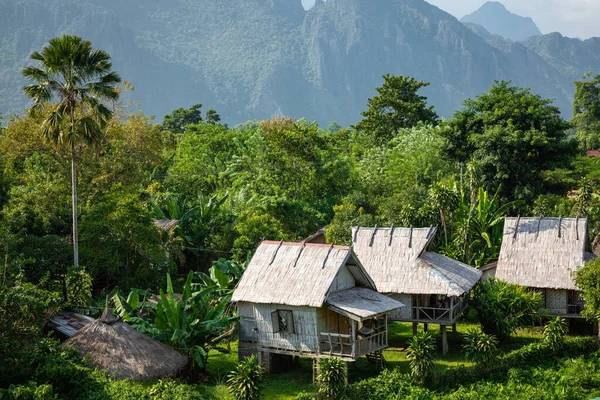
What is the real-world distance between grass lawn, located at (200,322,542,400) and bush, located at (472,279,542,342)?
65 centimetres

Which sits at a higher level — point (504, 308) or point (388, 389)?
point (504, 308)

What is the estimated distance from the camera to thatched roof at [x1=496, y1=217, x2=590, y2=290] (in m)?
25.3

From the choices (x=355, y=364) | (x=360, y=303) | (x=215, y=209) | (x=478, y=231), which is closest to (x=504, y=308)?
(x=355, y=364)

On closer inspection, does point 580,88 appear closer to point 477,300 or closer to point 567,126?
point 567,126

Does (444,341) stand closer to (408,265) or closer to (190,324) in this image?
(408,265)

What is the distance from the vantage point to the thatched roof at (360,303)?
20266mm

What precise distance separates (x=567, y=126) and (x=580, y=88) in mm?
28788

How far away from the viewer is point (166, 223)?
32.8 m

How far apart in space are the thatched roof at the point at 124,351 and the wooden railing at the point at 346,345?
3930 millimetres

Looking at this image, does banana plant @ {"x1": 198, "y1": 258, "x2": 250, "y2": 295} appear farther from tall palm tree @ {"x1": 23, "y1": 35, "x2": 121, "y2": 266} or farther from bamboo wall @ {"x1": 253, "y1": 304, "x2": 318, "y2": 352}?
tall palm tree @ {"x1": 23, "y1": 35, "x2": 121, "y2": 266}

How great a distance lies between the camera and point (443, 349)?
23.5m

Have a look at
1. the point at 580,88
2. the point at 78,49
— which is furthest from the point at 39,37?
the point at 78,49

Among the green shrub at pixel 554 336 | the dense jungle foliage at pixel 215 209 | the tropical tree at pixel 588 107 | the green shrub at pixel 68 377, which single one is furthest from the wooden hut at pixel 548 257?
the tropical tree at pixel 588 107

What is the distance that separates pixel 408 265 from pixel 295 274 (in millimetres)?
4714
